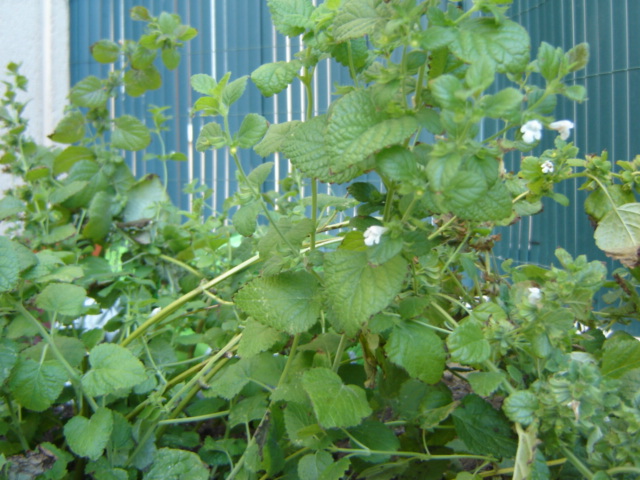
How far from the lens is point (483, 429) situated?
2.17 ft

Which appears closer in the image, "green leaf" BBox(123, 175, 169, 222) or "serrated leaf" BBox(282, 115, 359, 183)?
"serrated leaf" BBox(282, 115, 359, 183)

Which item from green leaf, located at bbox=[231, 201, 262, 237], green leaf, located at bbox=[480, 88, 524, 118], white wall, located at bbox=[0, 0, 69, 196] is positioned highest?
white wall, located at bbox=[0, 0, 69, 196]

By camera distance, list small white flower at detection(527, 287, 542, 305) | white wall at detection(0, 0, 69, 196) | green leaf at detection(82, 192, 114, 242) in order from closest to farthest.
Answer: small white flower at detection(527, 287, 542, 305)
green leaf at detection(82, 192, 114, 242)
white wall at detection(0, 0, 69, 196)

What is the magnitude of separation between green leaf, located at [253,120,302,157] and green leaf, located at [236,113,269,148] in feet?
0.06

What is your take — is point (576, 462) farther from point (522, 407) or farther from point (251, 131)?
point (251, 131)

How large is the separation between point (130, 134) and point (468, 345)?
1.01 m

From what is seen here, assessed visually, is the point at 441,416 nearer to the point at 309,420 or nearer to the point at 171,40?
the point at 309,420

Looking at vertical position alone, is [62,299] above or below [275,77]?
below

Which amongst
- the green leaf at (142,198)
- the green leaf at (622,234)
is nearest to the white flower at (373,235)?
the green leaf at (622,234)

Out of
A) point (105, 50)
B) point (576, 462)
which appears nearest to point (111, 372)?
point (576, 462)

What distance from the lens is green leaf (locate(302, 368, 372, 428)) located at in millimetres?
602

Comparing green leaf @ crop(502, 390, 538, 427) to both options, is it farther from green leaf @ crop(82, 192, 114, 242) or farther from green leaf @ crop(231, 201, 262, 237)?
green leaf @ crop(82, 192, 114, 242)

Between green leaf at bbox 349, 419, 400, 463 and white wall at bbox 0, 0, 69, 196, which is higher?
white wall at bbox 0, 0, 69, 196

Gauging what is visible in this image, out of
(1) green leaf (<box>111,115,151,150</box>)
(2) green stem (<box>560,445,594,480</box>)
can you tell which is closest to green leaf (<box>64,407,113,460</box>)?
(2) green stem (<box>560,445,594,480</box>)
